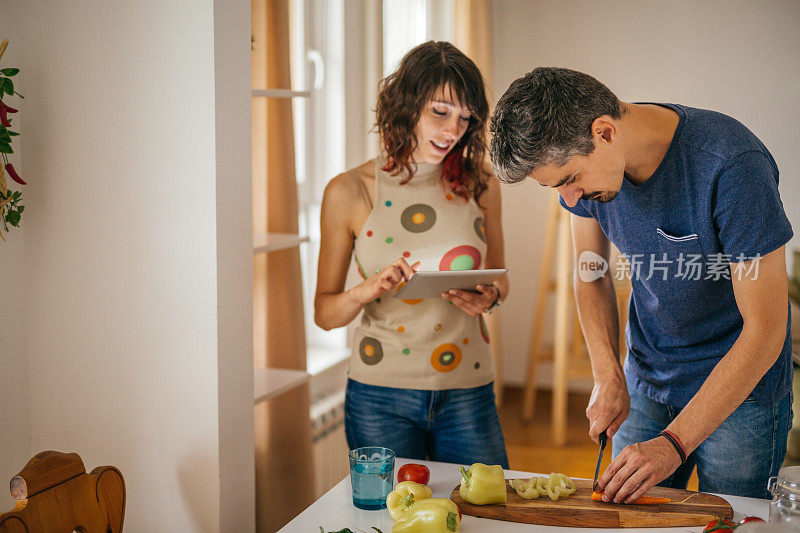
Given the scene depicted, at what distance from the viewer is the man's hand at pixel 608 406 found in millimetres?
1562

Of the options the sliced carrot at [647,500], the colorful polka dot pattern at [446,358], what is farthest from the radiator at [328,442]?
the sliced carrot at [647,500]

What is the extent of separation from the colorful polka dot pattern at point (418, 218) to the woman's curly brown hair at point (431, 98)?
0.24 ft

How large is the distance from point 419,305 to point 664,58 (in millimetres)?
3113

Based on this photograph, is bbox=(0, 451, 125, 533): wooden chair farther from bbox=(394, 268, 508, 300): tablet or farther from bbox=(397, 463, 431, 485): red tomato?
bbox=(394, 268, 508, 300): tablet

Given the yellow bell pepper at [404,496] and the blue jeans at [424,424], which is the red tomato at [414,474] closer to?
the yellow bell pepper at [404,496]

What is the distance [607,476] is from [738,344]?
0.34 metres

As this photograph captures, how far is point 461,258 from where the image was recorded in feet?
6.03

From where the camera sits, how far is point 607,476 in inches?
53.1

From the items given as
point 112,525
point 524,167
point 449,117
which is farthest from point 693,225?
point 112,525

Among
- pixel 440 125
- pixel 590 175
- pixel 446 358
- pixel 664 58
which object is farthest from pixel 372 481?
pixel 664 58

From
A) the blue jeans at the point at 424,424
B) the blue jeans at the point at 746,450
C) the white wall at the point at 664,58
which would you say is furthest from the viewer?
the white wall at the point at 664,58

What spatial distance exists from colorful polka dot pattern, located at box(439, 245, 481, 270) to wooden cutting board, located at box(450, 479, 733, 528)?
0.62 metres

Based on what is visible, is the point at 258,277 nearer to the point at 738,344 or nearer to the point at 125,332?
the point at 125,332

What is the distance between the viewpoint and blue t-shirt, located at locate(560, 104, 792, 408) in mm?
1325
